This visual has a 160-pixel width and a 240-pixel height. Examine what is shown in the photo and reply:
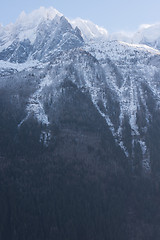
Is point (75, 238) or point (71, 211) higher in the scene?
point (71, 211)

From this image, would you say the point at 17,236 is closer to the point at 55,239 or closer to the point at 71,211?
the point at 55,239

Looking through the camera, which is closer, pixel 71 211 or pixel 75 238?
pixel 75 238

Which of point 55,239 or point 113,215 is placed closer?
point 55,239

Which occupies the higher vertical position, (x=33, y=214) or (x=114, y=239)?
(x=33, y=214)

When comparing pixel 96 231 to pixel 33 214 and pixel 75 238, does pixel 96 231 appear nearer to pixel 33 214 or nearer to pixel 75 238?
pixel 75 238

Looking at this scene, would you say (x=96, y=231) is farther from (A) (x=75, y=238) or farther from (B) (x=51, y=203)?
(B) (x=51, y=203)

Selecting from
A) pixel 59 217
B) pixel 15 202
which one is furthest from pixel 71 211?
pixel 15 202

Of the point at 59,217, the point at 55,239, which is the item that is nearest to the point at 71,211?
the point at 59,217

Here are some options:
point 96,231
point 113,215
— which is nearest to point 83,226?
point 96,231
